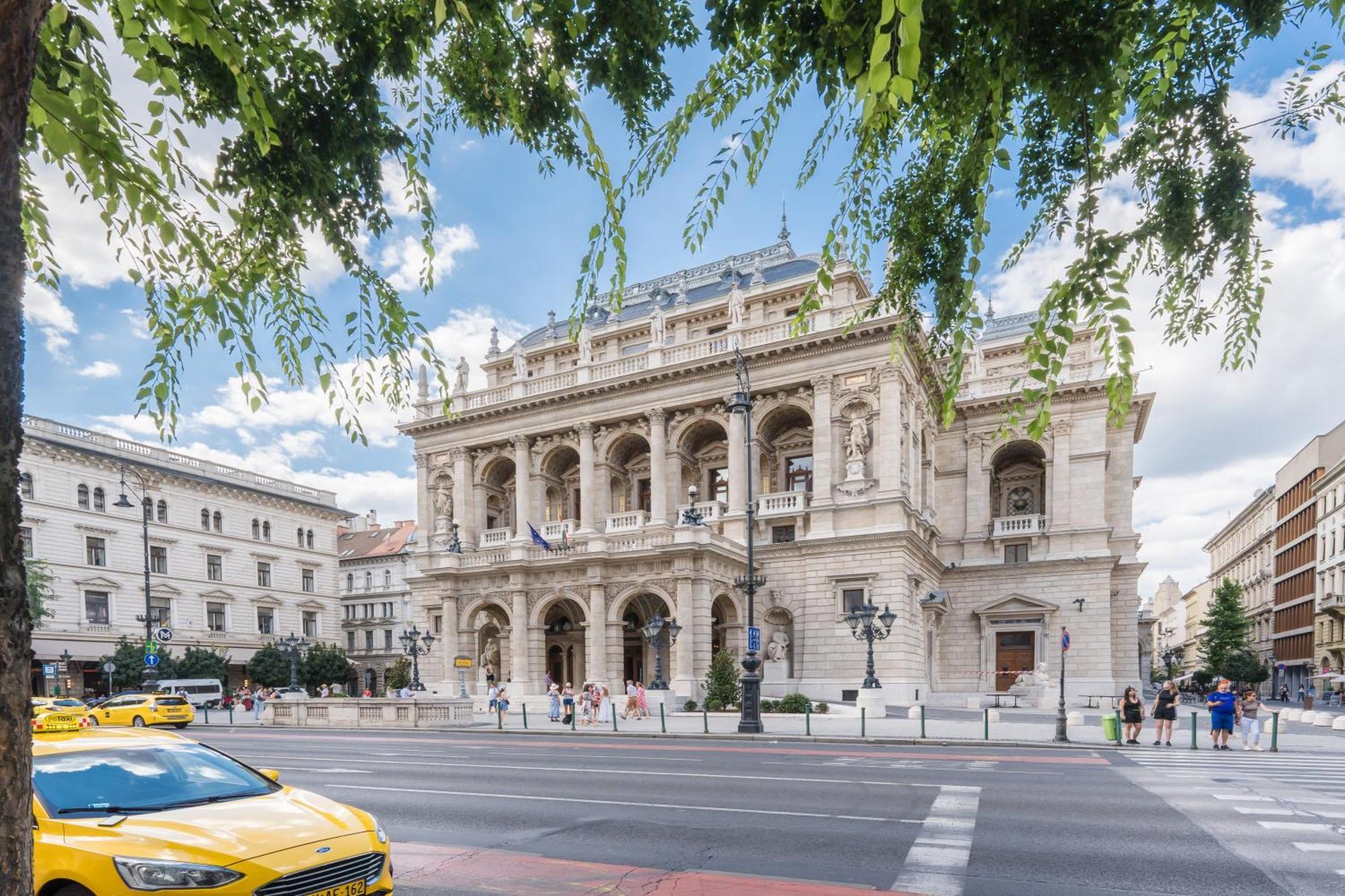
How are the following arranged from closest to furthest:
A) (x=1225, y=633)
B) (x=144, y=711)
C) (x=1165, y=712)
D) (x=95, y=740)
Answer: (x=95, y=740) → (x=1165, y=712) → (x=144, y=711) → (x=1225, y=633)

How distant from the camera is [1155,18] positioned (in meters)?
3.32

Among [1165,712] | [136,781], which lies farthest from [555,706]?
[136,781]

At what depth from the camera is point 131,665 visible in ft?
149

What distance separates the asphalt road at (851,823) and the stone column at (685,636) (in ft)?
54.9

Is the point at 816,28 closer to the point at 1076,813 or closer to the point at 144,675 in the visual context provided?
the point at 1076,813

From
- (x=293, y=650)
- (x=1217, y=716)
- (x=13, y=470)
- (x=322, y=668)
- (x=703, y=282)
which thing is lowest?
(x=322, y=668)

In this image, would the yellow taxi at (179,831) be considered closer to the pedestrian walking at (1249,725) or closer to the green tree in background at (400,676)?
the pedestrian walking at (1249,725)

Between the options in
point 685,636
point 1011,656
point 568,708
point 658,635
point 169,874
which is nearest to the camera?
point 169,874

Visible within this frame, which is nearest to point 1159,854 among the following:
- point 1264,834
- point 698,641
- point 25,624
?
point 1264,834

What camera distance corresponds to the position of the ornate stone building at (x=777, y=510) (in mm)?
36719

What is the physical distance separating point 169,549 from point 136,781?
178ft

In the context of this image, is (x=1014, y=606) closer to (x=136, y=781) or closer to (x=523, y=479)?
(x=523, y=479)

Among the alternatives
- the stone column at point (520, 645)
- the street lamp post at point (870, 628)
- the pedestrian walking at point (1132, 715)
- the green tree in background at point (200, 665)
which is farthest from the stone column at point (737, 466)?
the green tree in background at point (200, 665)

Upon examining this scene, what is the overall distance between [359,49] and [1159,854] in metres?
10.5
